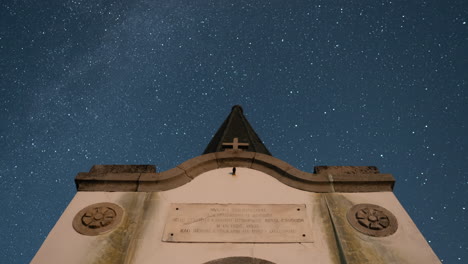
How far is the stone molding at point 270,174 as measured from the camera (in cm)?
765

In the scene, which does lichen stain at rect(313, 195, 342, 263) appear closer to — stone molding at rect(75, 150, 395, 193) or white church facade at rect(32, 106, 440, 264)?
white church facade at rect(32, 106, 440, 264)

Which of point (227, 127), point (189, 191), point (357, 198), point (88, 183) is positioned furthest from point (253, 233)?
point (227, 127)

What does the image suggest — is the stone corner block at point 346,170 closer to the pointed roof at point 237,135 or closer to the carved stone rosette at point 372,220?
the carved stone rosette at point 372,220

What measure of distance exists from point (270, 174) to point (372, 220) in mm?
2071

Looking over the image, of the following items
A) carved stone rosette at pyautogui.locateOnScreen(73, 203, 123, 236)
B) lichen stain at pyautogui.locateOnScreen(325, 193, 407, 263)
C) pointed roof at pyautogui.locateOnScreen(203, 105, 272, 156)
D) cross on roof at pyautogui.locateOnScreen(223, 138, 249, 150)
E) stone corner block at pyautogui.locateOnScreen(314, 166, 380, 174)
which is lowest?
lichen stain at pyautogui.locateOnScreen(325, 193, 407, 263)

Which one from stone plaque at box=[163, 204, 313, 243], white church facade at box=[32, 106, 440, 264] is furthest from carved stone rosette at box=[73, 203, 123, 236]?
stone plaque at box=[163, 204, 313, 243]

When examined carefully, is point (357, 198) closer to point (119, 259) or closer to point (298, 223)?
point (298, 223)

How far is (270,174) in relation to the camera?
8.11 meters

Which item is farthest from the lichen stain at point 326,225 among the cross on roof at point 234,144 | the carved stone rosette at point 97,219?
the carved stone rosette at point 97,219

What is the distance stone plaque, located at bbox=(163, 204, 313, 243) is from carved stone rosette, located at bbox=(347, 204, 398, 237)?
31.1 inches

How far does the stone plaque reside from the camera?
660cm

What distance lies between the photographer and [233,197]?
7.47 m

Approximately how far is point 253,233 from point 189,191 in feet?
5.14

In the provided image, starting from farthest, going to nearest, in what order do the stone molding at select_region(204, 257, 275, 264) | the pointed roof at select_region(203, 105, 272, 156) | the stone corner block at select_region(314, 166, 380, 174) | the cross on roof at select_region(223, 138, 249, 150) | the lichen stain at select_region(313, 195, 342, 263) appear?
the pointed roof at select_region(203, 105, 272, 156) → the cross on roof at select_region(223, 138, 249, 150) → the stone corner block at select_region(314, 166, 380, 174) → the lichen stain at select_region(313, 195, 342, 263) → the stone molding at select_region(204, 257, 275, 264)
